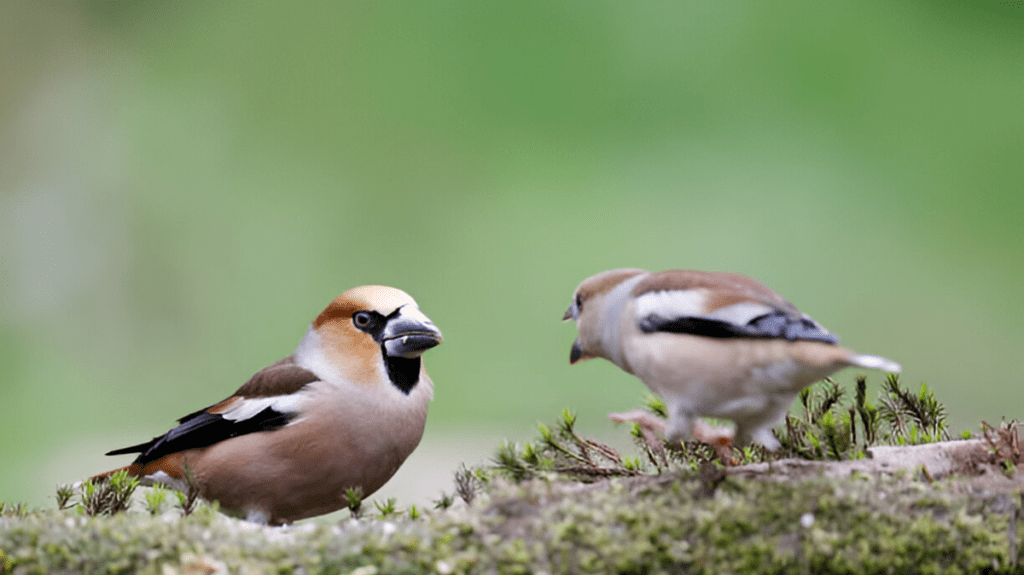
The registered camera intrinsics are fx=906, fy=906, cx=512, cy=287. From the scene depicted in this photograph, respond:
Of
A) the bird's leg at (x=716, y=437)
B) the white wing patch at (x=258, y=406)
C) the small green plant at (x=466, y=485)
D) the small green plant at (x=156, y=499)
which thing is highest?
the white wing patch at (x=258, y=406)

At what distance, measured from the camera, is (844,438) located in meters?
2.60

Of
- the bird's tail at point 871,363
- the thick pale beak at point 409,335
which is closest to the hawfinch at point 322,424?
the thick pale beak at point 409,335

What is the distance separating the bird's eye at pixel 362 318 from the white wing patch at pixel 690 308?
0.85 meters

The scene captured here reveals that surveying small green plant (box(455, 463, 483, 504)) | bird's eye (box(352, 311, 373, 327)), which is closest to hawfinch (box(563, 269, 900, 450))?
small green plant (box(455, 463, 483, 504))

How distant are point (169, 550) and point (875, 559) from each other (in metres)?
1.68

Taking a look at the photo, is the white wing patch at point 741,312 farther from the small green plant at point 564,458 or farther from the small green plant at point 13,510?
the small green plant at point 13,510

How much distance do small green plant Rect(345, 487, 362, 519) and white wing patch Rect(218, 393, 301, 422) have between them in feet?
0.98

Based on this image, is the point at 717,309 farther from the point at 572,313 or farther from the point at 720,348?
the point at 572,313

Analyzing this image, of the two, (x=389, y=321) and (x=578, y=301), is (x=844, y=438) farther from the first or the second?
(x=389, y=321)

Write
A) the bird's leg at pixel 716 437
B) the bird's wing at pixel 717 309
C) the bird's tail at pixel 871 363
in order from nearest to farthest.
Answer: the bird's tail at pixel 871 363 < the bird's wing at pixel 717 309 < the bird's leg at pixel 716 437

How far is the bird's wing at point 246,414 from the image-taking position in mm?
2742

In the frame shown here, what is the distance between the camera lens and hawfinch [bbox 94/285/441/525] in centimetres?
267

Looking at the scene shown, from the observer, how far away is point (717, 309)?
2291 mm

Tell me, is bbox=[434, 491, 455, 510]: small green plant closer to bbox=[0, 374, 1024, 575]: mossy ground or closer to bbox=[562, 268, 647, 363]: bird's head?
bbox=[0, 374, 1024, 575]: mossy ground
